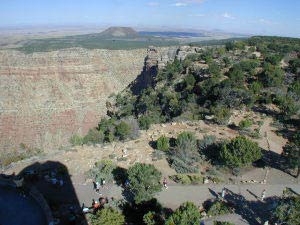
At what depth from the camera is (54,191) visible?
778 inches

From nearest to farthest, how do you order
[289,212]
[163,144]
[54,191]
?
[289,212] < [54,191] < [163,144]

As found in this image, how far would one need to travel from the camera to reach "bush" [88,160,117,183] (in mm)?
20672

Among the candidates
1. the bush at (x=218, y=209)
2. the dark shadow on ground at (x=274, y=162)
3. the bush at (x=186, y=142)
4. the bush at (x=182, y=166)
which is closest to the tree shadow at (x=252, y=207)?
the bush at (x=218, y=209)

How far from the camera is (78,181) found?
2091cm

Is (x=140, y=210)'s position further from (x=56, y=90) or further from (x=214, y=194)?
(x=56, y=90)

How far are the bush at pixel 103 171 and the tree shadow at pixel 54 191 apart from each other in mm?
1437

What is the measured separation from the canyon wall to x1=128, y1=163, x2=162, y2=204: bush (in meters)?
25.6

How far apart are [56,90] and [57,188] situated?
109 ft

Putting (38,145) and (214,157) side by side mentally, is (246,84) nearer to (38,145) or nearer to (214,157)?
(214,157)

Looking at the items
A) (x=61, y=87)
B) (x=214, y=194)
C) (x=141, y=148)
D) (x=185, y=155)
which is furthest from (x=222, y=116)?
(x=61, y=87)

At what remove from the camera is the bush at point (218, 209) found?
16.9 meters

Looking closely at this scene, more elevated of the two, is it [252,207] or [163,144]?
[163,144]

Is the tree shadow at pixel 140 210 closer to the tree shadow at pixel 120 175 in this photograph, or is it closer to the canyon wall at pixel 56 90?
the tree shadow at pixel 120 175

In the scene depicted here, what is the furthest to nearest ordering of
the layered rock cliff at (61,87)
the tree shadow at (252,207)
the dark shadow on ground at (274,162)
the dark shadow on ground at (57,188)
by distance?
1. the layered rock cliff at (61,87)
2. the dark shadow on ground at (274,162)
3. the dark shadow on ground at (57,188)
4. the tree shadow at (252,207)
